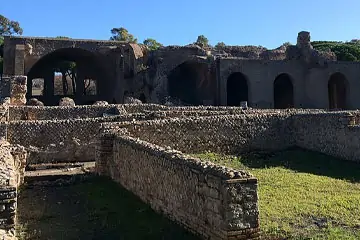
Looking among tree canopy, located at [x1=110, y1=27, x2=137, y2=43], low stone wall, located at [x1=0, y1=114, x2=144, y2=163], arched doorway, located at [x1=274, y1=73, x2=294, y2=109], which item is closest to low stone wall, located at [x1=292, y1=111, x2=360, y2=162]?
low stone wall, located at [x1=0, y1=114, x2=144, y2=163]

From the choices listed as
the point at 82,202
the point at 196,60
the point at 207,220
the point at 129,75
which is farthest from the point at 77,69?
the point at 207,220

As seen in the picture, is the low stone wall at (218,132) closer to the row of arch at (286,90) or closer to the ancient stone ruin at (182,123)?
the ancient stone ruin at (182,123)

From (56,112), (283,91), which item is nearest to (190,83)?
(283,91)

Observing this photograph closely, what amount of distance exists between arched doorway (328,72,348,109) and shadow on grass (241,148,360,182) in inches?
730

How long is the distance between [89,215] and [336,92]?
27.6 m

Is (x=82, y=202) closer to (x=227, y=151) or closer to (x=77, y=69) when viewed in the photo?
(x=227, y=151)

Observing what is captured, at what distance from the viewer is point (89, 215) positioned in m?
7.65

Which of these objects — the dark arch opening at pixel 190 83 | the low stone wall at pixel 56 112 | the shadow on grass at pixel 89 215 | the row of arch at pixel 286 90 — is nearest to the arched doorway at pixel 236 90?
the row of arch at pixel 286 90

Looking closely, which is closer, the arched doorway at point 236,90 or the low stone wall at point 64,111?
the low stone wall at point 64,111

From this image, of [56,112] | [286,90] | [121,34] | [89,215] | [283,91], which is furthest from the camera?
[121,34]

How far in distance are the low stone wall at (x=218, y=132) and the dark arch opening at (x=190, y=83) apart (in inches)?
575

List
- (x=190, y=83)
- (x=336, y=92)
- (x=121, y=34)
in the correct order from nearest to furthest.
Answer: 1. (x=336, y=92)
2. (x=190, y=83)
3. (x=121, y=34)

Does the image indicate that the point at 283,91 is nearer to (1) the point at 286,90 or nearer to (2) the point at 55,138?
(1) the point at 286,90

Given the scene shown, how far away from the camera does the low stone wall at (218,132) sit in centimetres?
1226
